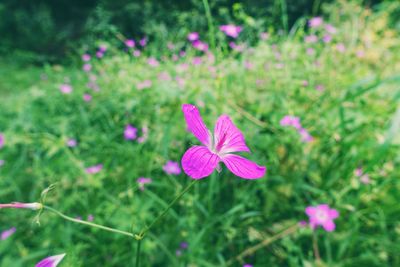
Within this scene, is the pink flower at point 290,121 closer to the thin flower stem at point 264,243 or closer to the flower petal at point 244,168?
the thin flower stem at point 264,243

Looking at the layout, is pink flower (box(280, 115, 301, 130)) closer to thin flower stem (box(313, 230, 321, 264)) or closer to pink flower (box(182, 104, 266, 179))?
thin flower stem (box(313, 230, 321, 264))

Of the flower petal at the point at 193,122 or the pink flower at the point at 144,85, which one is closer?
the flower petal at the point at 193,122

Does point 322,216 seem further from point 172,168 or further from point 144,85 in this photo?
point 144,85

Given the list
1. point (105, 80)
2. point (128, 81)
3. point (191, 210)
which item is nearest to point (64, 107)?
point (105, 80)

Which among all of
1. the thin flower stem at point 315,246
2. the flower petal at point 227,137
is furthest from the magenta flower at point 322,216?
the flower petal at point 227,137

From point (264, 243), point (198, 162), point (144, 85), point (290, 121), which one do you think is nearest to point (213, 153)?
point (198, 162)

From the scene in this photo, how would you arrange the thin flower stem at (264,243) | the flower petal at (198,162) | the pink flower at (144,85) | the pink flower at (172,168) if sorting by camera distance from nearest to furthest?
the flower petal at (198,162) < the thin flower stem at (264,243) < the pink flower at (172,168) < the pink flower at (144,85)
